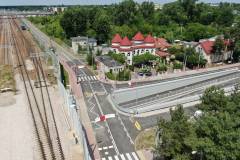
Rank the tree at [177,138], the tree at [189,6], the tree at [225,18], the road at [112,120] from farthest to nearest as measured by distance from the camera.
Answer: the tree at [189,6] < the tree at [225,18] < the road at [112,120] < the tree at [177,138]

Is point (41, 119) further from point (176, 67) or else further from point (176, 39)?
point (176, 39)

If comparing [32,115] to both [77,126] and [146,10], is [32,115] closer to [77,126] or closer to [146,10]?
[77,126]

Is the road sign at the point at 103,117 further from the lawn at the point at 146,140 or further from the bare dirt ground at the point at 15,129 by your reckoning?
the bare dirt ground at the point at 15,129

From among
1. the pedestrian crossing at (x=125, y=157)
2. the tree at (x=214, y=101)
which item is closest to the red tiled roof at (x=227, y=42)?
the tree at (x=214, y=101)

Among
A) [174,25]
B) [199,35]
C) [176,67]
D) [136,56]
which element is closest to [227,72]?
[176,67]

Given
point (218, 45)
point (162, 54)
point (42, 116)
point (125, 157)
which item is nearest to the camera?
point (125, 157)

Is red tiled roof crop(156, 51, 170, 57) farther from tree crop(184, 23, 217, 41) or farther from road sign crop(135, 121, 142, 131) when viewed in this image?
road sign crop(135, 121, 142, 131)

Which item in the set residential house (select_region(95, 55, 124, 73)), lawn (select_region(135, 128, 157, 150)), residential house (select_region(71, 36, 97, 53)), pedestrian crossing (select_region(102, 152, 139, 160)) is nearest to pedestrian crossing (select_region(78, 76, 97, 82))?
residential house (select_region(95, 55, 124, 73))

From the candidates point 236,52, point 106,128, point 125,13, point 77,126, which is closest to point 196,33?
point 236,52

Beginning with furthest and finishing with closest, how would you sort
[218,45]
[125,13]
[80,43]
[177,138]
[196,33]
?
[125,13] → [196,33] → [80,43] → [218,45] → [177,138]

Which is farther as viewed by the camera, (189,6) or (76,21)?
(189,6)

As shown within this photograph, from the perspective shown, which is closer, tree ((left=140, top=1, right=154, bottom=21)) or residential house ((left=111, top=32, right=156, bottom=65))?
residential house ((left=111, top=32, right=156, bottom=65))
